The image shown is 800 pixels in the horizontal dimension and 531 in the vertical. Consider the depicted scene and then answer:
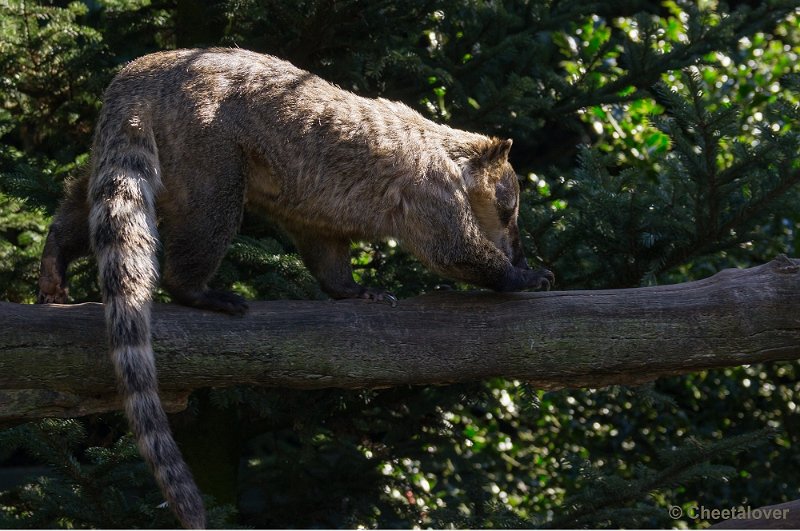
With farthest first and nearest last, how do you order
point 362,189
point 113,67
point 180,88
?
point 113,67 < point 362,189 < point 180,88

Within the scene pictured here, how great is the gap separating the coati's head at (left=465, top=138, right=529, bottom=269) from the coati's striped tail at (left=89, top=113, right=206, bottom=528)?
164 centimetres

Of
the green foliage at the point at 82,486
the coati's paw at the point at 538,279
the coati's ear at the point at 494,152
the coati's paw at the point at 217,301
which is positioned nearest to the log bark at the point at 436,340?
the coati's paw at the point at 217,301

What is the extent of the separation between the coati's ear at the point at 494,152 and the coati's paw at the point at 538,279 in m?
0.62

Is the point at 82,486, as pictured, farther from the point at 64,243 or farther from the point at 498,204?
the point at 498,204

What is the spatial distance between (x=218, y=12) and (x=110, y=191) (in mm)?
1885

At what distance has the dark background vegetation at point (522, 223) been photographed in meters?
4.81

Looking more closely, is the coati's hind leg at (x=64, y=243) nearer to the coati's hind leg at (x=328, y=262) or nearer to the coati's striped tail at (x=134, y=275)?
the coati's striped tail at (x=134, y=275)

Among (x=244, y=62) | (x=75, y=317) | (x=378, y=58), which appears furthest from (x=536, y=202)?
(x=75, y=317)

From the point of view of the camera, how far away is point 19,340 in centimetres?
376

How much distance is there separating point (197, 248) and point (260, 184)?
0.53 m

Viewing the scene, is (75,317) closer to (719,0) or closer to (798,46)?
(719,0)

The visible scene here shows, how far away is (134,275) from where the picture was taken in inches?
150

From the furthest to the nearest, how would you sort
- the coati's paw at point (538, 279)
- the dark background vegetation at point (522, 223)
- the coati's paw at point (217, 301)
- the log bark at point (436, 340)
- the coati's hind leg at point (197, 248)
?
the dark background vegetation at point (522, 223) < the coati's paw at point (538, 279) < the coati's hind leg at point (197, 248) < the coati's paw at point (217, 301) < the log bark at point (436, 340)

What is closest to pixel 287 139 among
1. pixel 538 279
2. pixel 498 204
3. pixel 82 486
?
pixel 498 204
